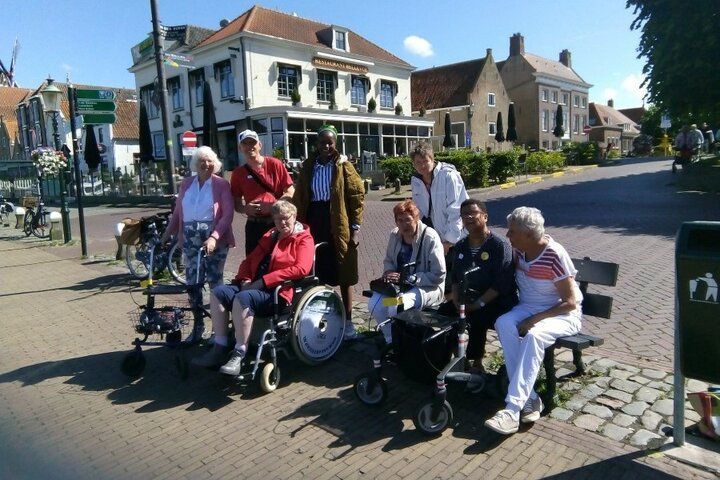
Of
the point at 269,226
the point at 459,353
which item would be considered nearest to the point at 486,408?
the point at 459,353

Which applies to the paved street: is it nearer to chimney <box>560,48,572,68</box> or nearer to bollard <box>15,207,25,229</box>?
bollard <box>15,207,25,229</box>

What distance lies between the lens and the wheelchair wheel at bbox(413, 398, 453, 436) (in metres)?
3.41

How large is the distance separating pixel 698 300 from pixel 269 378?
301 centimetres

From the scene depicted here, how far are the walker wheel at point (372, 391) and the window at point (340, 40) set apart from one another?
31.2m

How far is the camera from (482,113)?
43344 millimetres

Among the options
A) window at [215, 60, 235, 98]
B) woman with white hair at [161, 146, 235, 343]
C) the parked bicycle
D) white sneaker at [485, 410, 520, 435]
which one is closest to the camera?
white sneaker at [485, 410, 520, 435]

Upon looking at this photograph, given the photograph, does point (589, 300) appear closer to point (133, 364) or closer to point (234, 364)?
point (234, 364)

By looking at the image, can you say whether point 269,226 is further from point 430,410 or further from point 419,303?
point 430,410

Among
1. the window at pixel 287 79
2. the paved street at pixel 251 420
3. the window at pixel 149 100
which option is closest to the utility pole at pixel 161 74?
the paved street at pixel 251 420

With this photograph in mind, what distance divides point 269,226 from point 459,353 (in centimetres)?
248

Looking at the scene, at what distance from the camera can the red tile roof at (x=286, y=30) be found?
1132 inches

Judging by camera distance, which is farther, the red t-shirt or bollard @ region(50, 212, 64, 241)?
bollard @ region(50, 212, 64, 241)

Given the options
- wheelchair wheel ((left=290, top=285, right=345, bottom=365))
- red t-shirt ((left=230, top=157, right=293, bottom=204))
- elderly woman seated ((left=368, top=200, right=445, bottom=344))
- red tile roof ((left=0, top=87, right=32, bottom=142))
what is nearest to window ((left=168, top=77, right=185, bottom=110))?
red t-shirt ((left=230, top=157, right=293, bottom=204))

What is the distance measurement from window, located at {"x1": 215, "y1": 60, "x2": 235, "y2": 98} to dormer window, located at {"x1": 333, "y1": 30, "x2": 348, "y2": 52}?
6987mm
